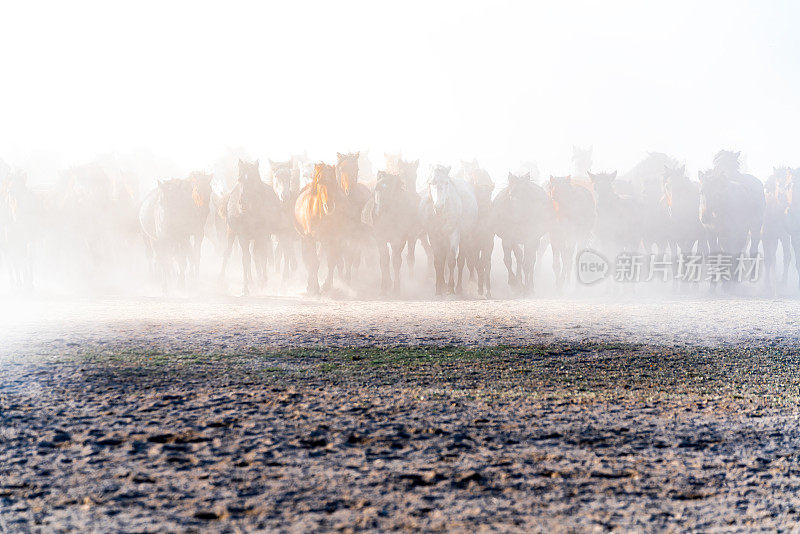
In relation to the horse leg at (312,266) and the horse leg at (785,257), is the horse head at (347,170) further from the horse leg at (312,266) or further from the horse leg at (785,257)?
the horse leg at (785,257)

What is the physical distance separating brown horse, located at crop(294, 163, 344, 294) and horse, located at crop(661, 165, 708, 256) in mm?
8218

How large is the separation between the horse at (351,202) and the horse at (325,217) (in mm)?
100

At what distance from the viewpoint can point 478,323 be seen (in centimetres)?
957

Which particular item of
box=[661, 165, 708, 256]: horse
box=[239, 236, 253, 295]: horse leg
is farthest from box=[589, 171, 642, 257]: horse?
box=[239, 236, 253, 295]: horse leg

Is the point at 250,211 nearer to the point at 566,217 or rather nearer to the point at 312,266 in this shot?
the point at 312,266

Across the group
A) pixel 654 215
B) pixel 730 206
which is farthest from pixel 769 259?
pixel 654 215

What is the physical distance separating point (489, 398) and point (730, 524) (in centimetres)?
219

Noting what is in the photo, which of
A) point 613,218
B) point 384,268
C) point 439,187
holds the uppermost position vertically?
point 439,187

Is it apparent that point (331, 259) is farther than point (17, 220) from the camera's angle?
No

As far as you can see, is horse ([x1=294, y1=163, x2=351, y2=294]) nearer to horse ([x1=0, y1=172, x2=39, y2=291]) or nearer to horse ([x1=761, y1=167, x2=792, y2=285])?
horse ([x1=0, y1=172, x2=39, y2=291])

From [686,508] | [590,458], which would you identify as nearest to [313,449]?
[590,458]

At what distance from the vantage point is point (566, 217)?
17156mm

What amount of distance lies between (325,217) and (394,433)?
10.9m

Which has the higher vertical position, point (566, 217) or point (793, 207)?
point (793, 207)
